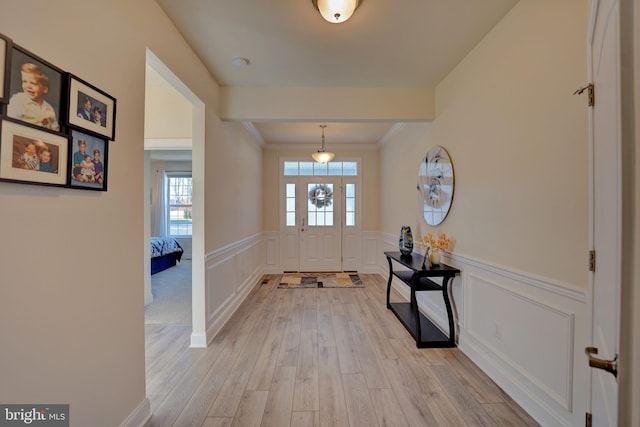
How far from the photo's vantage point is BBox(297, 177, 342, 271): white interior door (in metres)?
5.54

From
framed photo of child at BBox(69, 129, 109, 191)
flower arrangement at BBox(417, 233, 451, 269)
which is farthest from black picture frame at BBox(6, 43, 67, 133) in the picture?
flower arrangement at BBox(417, 233, 451, 269)

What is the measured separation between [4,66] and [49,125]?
22cm

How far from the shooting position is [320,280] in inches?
194

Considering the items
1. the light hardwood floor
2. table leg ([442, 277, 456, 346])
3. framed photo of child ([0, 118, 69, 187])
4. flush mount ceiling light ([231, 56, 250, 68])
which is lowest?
the light hardwood floor

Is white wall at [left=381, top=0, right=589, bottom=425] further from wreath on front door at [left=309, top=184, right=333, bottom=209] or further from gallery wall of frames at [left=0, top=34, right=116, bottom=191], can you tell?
wreath on front door at [left=309, top=184, right=333, bottom=209]

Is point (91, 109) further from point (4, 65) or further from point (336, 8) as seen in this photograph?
point (336, 8)

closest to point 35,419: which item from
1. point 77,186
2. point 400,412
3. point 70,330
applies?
point 70,330

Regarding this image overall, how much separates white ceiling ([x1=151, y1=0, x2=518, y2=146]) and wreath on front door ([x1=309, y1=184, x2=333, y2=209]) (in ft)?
8.65

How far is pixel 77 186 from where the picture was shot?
1.14m

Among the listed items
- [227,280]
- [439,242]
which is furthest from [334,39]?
[227,280]

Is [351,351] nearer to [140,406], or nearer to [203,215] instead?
[140,406]

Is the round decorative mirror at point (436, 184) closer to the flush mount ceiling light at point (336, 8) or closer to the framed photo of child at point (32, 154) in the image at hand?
the flush mount ceiling light at point (336, 8)

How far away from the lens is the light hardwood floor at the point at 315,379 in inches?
65.9

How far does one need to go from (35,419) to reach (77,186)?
90 cm
